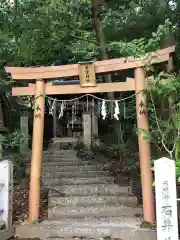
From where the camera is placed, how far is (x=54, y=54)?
38.5 feet

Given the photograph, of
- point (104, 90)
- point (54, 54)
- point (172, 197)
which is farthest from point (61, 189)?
point (54, 54)

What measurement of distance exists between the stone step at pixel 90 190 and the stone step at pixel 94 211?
65cm

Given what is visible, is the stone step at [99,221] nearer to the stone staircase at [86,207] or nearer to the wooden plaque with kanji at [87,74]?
the stone staircase at [86,207]

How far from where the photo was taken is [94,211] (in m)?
7.92

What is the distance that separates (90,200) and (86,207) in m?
0.33

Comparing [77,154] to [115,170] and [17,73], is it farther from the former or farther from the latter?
[17,73]

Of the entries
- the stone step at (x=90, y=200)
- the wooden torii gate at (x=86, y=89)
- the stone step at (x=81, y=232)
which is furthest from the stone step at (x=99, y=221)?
the stone step at (x=90, y=200)

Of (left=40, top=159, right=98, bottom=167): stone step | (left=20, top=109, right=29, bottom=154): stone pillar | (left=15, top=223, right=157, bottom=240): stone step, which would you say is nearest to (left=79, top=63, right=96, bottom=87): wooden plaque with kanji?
(left=15, top=223, right=157, bottom=240): stone step

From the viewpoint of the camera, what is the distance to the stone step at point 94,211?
→ 7.73 metres

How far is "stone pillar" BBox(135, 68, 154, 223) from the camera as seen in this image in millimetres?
6953

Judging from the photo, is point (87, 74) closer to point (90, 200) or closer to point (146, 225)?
point (90, 200)

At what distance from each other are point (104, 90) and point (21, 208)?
3.47 metres

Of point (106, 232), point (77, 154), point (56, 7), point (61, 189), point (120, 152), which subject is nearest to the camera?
point (106, 232)

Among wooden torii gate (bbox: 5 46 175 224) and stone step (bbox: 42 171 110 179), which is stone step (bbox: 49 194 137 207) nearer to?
wooden torii gate (bbox: 5 46 175 224)
